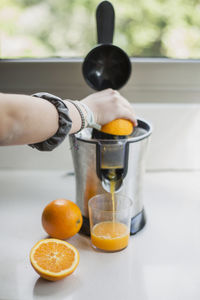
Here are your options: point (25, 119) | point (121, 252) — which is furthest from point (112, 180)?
point (25, 119)

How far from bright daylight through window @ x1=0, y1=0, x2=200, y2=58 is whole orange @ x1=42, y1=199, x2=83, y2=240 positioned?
606mm

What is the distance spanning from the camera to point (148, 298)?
0.66 metres

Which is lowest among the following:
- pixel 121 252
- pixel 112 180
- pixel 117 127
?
pixel 121 252

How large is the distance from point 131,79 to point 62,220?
58 cm

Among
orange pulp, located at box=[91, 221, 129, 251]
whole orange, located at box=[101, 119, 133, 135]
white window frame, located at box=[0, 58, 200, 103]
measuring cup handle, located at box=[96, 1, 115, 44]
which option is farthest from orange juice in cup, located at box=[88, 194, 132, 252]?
white window frame, located at box=[0, 58, 200, 103]

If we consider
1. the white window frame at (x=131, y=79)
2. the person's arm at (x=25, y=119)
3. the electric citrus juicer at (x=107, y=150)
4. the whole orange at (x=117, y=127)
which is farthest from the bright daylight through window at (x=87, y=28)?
the person's arm at (x=25, y=119)

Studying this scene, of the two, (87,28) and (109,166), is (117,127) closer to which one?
(109,166)

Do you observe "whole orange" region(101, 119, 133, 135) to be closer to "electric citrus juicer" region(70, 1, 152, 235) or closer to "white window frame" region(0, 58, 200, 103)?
"electric citrus juicer" region(70, 1, 152, 235)

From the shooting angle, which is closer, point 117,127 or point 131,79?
point 117,127

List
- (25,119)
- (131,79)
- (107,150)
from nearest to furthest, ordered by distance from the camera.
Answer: (25,119), (107,150), (131,79)

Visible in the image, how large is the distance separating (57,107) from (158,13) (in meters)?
0.69

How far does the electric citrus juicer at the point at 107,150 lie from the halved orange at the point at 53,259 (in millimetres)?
128

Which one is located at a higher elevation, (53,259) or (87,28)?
(87,28)

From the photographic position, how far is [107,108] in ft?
2.62
